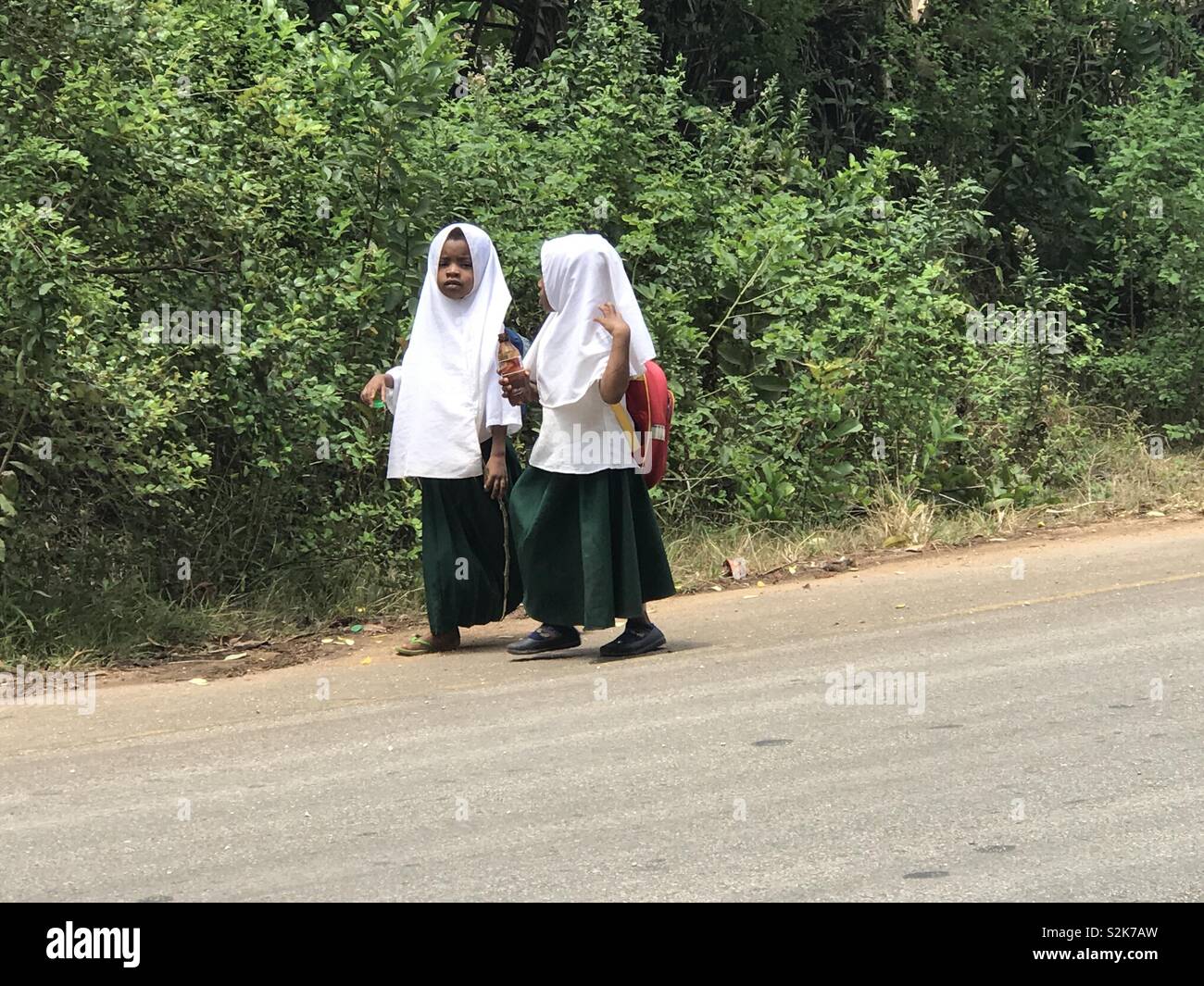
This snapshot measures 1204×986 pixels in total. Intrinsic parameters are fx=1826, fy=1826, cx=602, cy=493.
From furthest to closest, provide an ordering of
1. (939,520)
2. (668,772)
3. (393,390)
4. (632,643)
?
(939,520), (393,390), (632,643), (668,772)

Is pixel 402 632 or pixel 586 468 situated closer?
pixel 586 468

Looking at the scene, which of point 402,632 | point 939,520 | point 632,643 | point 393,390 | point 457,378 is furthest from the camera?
point 939,520

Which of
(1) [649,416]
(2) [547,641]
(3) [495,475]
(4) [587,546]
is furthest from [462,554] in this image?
(1) [649,416]

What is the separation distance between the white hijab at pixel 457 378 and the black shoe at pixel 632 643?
3.47 ft

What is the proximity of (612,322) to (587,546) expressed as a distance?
1.05 metres

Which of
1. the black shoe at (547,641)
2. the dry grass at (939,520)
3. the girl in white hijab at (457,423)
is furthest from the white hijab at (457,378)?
the dry grass at (939,520)

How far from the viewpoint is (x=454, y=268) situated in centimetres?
874

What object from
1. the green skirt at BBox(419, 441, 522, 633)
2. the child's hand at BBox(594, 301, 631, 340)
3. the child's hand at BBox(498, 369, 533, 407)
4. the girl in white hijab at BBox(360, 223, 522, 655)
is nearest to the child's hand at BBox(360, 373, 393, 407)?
the girl in white hijab at BBox(360, 223, 522, 655)

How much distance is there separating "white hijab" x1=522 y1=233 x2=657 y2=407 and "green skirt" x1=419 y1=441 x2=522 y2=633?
668mm

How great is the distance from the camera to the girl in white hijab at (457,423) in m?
8.80

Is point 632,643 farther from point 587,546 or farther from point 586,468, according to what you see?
point 586,468

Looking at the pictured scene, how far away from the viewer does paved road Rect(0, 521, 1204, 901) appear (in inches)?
201

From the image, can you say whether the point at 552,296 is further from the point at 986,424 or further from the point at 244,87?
the point at 986,424

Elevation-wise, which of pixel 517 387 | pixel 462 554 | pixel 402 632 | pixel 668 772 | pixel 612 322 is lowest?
pixel 668 772
